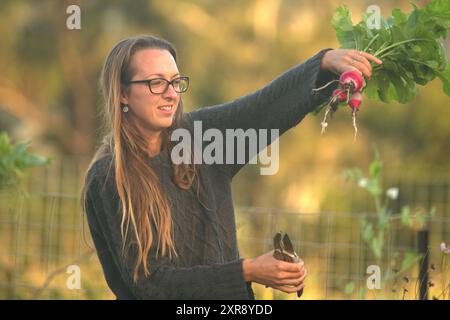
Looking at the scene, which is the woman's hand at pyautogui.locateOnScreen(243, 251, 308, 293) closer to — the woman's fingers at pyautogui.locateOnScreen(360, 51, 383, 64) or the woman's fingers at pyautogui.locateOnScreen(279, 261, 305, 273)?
the woman's fingers at pyautogui.locateOnScreen(279, 261, 305, 273)

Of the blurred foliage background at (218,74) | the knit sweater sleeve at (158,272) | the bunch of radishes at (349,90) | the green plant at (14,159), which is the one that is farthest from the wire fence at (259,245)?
the blurred foliage background at (218,74)

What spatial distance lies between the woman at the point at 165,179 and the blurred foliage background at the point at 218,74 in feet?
24.0

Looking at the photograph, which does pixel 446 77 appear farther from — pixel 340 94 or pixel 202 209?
pixel 202 209

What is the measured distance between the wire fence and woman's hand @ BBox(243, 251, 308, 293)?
2.65 feet

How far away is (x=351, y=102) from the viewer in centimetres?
255

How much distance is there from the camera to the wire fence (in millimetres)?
4457

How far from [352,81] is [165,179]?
0.62 metres

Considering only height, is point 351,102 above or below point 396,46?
below

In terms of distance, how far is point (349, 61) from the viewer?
2.54 metres

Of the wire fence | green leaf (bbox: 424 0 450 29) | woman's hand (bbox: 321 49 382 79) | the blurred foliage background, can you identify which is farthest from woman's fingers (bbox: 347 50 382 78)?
the blurred foliage background

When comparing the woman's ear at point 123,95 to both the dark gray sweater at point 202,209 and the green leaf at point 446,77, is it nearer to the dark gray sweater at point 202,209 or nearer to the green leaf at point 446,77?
the dark gray sweater at point 202,209
